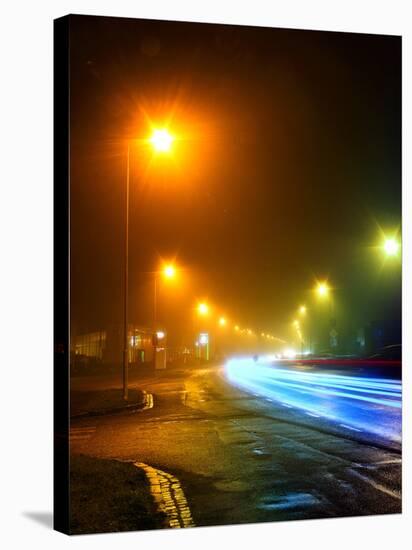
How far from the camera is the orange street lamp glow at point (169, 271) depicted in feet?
39.0

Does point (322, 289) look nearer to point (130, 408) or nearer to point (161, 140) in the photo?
point (161, 140)

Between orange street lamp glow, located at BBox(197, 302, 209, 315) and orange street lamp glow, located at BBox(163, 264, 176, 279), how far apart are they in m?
0.70

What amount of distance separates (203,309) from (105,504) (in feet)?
10.0

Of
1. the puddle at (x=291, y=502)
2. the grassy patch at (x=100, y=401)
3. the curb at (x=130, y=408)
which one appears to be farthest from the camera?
the curb at (x=130, y=408)

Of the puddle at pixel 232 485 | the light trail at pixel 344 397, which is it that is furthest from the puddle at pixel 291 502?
the light trail at pixel 344 397

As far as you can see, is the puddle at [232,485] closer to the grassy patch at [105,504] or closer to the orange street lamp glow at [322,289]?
the grassy patch at [105,504]

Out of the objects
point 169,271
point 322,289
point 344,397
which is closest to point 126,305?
point 169,271

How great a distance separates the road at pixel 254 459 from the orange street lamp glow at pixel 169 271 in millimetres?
1744

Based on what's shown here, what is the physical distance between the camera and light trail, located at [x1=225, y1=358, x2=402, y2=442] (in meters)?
13.3

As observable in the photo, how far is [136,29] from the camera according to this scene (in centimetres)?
1177

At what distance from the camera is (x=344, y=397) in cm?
1424

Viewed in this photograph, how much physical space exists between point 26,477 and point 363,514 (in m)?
Result: 4.72

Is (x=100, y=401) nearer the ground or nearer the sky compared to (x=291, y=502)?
nearer the sky

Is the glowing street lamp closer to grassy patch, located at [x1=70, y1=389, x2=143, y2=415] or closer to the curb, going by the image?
grassy patch, located at [x1=70, y1=389, x2=143, y2=415]
